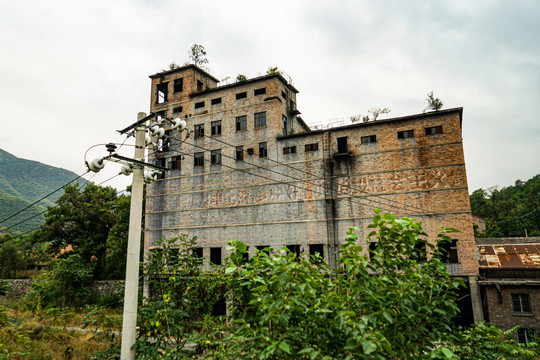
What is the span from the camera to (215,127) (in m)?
28.9

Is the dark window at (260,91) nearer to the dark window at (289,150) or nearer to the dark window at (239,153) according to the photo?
the dark window at (239,153)

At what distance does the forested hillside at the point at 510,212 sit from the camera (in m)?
55.7

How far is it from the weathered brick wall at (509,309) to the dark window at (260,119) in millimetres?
19018

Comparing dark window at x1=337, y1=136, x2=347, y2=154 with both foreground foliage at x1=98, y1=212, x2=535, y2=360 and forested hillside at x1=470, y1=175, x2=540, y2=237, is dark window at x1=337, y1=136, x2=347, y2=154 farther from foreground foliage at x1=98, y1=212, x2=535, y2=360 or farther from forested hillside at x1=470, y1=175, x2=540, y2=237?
forested hillside at x1=470, y1=175, x2=540, y2=237

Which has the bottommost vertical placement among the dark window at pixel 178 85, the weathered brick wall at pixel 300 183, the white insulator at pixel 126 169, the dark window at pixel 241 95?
the white insulator at pixel 126 169

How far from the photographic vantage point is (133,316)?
677 centimetres

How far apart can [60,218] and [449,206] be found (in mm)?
38095

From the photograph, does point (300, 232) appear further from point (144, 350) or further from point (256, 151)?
point (144, 350)

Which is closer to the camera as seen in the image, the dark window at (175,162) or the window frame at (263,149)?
the window frame at (263,149)

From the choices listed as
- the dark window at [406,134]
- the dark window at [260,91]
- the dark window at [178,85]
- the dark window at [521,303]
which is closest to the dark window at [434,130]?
the dark window at [406,134]

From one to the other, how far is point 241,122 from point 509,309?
22.3 metres

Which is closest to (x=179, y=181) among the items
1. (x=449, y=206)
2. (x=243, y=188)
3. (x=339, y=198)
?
(x=243, y=188)

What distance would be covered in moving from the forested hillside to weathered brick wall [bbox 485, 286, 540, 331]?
29711 millimetres

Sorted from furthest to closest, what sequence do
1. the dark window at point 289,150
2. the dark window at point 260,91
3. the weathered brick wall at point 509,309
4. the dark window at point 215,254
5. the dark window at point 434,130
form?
the dark window at point 260,91
the dark window at point 215,254
the dark window at point 289,150
the dark window at point 434,130
the weathered brick wall at point 509,309
